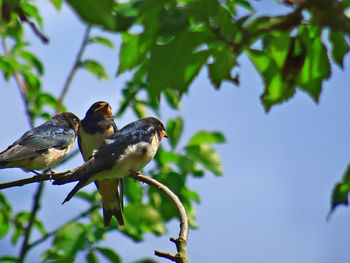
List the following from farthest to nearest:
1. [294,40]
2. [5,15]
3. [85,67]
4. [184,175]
A: [85,67] → [184,175] → [294,40] → [5,15]

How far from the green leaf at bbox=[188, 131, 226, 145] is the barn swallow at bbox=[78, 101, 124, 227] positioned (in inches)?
25.9

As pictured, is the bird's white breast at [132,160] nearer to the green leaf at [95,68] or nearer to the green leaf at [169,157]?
the green leaf at [169,157]

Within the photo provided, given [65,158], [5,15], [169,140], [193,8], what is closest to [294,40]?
[193,8]

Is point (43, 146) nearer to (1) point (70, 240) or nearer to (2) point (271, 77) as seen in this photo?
(1) point (70, 240)

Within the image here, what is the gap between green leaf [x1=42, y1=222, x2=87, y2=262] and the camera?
14.3 ft

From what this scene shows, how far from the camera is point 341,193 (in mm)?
940

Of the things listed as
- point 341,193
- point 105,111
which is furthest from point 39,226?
point 341,193

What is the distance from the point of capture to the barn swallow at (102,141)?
14.6 ft

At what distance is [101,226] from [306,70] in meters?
3.78

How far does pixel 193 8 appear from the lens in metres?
0.93

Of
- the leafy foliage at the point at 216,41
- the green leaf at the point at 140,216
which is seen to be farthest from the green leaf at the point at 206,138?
the leafy foliage at the point at 216,41

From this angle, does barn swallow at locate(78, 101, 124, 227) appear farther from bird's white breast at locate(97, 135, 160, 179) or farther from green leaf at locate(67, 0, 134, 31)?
green leaf at locate(67, 0, 134, 31)

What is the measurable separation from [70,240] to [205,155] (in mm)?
1177

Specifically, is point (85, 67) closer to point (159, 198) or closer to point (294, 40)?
point (159, 198)
